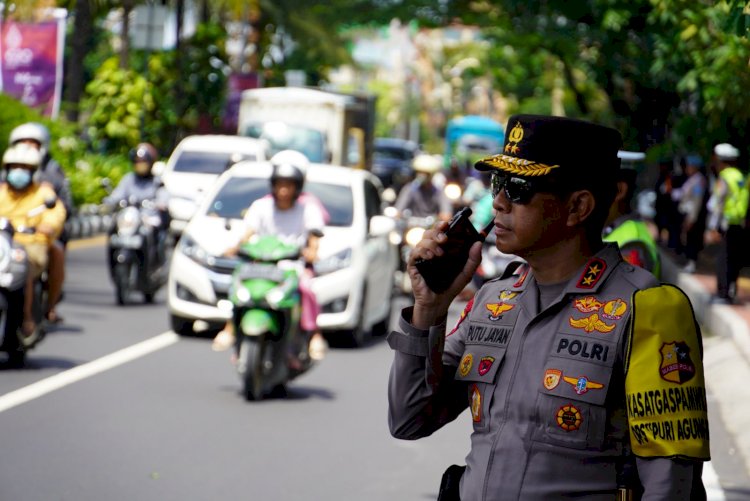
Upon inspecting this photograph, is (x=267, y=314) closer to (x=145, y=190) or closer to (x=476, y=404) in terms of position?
(x=145, y=190)

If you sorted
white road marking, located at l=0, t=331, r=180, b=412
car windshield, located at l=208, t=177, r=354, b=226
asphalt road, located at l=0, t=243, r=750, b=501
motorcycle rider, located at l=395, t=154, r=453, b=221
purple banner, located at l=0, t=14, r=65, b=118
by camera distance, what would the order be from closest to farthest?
asphalt road, located at l=0, t=243, r=750, b=501
white road marking, located at l=0, t=331, r=180, b=412
car windshield, located at l=208, t=177, r=354, b=226
motorcycle rider, located at l=395, t=154, r=453, b=221
purple banner, located at l=0, t=14, r=65, b=118

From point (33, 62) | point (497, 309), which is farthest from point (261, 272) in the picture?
point (33, 62)

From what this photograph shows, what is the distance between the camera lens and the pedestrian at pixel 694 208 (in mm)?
24250

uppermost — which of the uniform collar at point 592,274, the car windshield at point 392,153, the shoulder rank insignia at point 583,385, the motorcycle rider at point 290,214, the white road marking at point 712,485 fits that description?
the uniform collar at point 592,274

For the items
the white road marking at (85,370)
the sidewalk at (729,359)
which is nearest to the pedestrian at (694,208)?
the sidewalk at (729,359)

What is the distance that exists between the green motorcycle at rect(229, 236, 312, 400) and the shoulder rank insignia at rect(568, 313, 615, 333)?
743cm

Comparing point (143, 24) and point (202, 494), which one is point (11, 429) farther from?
point (143, 24)

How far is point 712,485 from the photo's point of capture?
864 centimetres

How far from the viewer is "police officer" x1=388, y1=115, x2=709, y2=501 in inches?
132

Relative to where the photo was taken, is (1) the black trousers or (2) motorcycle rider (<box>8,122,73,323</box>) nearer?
(2) motorcycle rider (<box>8,122,73,323</box>)

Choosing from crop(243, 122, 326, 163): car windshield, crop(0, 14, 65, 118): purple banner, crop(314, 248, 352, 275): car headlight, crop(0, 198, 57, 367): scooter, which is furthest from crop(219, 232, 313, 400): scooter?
crop(0, 14, 65, 118): purple banner

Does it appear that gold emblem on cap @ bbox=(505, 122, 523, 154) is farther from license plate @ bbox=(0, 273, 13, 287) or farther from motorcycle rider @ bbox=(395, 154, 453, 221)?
motorcycle rider @ bbox=(395, 154, 453, 221)

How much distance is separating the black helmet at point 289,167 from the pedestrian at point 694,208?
12.9 meters

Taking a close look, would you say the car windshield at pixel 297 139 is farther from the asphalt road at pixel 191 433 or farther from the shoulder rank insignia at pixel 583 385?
the shoulder rank insignia at pixel 583 385
